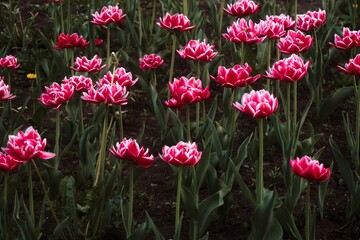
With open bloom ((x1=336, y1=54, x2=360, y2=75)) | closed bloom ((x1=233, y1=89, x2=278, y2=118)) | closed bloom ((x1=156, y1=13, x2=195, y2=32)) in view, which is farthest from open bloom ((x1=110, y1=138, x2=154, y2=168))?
closed bloom ((x1=156, y1=13, x2=195, y2=32))

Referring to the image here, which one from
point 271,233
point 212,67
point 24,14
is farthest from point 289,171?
point 24,14

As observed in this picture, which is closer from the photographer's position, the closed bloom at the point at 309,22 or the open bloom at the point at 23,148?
the open bloom at the point at 23,148

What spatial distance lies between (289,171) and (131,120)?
4.23ft

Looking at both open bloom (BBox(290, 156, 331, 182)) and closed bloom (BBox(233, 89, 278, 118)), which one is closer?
open bloom (BBox(290, 156, 331, 182))

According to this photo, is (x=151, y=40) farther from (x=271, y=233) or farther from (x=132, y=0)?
(x=271, y=233)

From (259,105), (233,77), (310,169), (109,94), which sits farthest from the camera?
(233,77)

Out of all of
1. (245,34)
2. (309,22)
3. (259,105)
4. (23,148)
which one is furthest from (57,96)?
(309,22)

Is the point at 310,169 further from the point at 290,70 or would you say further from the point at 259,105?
the point at 290,70

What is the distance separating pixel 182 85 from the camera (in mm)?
2727

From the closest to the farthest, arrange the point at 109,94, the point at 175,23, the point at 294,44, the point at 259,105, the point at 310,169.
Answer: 1. the point at 310,169
2. the point at 259,105
3. the point at 109,94
4. the point at 294,44
5. the point at 175,23

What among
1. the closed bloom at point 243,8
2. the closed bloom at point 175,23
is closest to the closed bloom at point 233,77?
the closed bloom at point 175,23

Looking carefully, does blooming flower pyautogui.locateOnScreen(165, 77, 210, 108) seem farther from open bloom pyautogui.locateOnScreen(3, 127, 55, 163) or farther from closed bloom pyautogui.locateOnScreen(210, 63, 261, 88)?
open bloom pyautogui.locateOnScreen(3, 127, 55, 163)

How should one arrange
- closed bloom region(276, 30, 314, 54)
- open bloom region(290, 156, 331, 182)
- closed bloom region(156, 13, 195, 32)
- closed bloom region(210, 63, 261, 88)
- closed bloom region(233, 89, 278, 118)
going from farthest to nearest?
closed bloom region(156, 13, 195, 32) < closed bloom region(276, 30, 314, 54) < closed bloom region(210, 63, 261, 88) < closed bloom region(233, 89, 278, 118) < open bloom region(290, 156, 331, 182)

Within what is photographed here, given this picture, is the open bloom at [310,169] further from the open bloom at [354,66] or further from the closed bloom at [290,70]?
the open bloom at [354,66]
